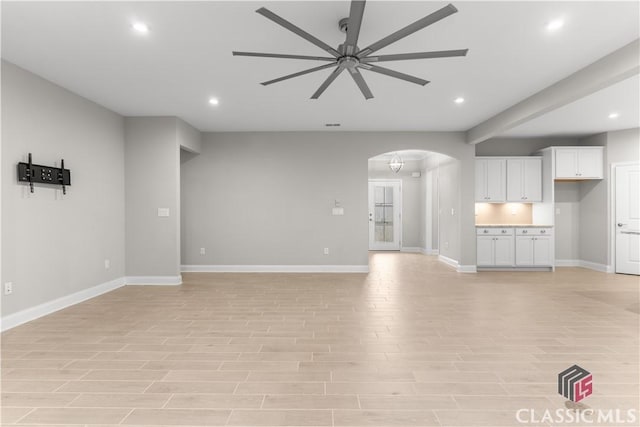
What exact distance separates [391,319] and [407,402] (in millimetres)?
1630

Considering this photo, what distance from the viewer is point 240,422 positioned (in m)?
1.94

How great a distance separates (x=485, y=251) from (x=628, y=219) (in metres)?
2.67

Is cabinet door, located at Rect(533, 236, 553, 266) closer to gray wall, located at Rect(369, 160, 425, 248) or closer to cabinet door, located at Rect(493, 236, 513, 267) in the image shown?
cabinet door, located at Rect(493, 236, 513, 267)

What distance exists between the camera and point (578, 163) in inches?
265

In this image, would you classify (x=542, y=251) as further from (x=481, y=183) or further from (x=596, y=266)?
(x=481, y=183)

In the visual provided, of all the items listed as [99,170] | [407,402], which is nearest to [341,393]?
[407,402]

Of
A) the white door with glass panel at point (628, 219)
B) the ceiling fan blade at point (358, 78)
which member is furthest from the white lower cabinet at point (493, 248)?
the ceiling fan blade at point (358, 78)

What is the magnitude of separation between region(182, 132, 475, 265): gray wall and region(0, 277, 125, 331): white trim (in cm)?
175

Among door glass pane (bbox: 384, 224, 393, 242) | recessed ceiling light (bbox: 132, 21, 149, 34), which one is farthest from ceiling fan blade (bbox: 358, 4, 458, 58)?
door glass pane (bbox: 384, 224, 393, 242)

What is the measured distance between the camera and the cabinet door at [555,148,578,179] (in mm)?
6719

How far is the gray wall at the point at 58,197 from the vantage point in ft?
11.5

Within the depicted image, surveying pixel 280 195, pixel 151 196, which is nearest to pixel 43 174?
pixel 151 196

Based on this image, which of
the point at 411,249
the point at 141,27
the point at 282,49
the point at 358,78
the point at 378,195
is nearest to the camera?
the point at 141,27

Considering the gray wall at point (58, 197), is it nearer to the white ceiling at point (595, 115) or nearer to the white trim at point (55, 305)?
the white trim at point (55, 305)
